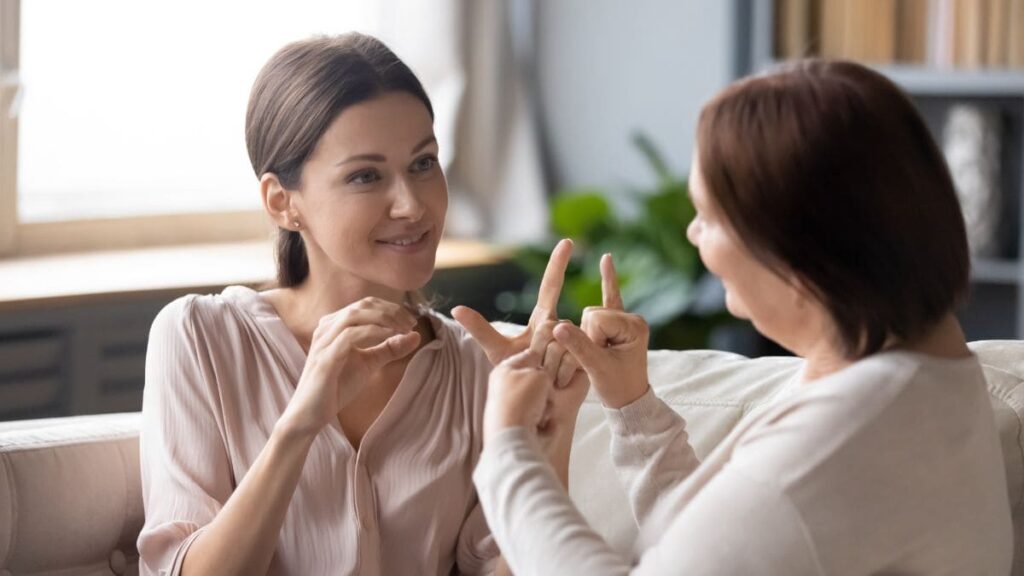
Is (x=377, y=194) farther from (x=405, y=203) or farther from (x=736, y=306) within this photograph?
(x=736, y=306)

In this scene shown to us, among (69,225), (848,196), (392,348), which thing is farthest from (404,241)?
(69,225)

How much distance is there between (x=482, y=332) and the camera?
1630 millimetres

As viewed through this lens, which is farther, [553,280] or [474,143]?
[474,143]

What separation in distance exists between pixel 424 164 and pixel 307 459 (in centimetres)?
40

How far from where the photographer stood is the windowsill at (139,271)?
3129mm

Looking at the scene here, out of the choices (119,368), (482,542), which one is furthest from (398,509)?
(119,368)

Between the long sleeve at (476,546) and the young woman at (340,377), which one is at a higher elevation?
the young woman at (340,377)

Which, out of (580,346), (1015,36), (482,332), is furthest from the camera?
(1015,36)

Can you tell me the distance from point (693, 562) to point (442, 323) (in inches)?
35.6

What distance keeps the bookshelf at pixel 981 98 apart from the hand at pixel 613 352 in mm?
2073

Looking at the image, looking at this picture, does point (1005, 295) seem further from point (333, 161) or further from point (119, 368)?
point (333, 161)

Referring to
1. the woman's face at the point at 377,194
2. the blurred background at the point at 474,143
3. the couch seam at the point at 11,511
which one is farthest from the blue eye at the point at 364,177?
the blurred background at the point at 474,143

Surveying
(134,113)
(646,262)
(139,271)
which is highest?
(134,113)

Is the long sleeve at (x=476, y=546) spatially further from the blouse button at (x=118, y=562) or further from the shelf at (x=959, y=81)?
the shelf at (x=959, y=81)
